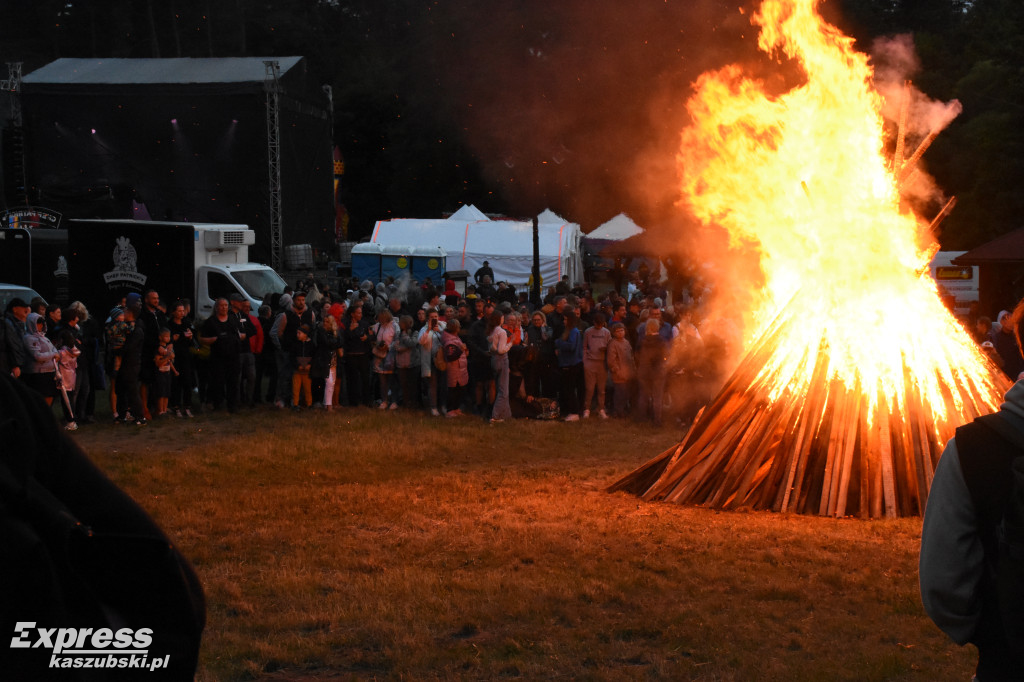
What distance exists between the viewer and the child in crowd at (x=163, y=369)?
14.4 m

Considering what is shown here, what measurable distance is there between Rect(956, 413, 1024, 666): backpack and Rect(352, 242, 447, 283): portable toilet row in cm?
2643

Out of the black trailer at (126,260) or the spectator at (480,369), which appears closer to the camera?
the spectator at (480,369)

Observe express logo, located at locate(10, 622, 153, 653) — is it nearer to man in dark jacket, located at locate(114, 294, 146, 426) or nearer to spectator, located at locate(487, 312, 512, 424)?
man in dark jacket, located at locate(114, 294, 146, 426)

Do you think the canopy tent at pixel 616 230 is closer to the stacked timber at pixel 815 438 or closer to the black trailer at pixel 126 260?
the black trailer at pixel 126 260

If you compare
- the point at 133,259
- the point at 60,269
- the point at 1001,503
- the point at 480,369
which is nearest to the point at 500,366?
the point at 480,369

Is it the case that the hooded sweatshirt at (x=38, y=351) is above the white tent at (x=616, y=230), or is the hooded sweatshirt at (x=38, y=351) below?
below

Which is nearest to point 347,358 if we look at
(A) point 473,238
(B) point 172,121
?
(A) point 473,238

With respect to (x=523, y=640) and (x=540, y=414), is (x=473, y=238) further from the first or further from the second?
(x=523, y=640)

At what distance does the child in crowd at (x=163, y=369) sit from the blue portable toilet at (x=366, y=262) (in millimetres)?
14670

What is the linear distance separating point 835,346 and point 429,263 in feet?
67.1

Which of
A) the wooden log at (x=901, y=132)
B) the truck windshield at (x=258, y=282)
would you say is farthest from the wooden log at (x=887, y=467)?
the truck windshield at (x=258, y=282)

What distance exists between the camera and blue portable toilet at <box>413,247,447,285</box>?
2912 centimetres

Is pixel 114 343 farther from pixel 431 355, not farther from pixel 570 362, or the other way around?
pixel 570 362

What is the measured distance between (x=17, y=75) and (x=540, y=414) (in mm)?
27644
